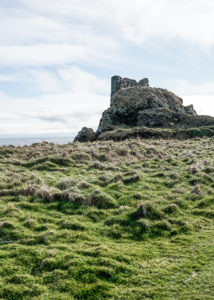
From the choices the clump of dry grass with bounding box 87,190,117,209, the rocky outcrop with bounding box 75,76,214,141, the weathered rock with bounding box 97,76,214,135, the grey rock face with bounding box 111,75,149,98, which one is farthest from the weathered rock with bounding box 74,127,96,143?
the grey rock face with bounding box 111,75,149,98

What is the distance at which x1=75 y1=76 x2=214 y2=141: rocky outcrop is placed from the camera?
69.7 m

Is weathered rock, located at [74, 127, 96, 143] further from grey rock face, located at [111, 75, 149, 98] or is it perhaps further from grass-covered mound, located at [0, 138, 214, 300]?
grey rock face, located at [111, 75, 149, 98]

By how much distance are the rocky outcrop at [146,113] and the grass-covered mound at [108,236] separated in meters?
45.4

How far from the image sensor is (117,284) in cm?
873

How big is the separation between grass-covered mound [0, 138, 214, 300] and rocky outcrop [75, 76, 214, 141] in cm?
4542

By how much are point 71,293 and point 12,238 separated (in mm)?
4338

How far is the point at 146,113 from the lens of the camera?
7356 cm

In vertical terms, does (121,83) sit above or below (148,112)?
above

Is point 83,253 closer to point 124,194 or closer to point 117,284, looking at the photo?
point 117,284

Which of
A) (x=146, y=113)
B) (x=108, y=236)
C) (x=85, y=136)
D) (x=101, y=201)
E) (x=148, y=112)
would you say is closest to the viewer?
(x=108, y=236)

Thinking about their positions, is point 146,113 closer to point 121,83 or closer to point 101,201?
point 121,83

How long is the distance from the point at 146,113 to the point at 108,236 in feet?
208

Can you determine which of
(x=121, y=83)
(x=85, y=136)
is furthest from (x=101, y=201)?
(x=121, y=83)

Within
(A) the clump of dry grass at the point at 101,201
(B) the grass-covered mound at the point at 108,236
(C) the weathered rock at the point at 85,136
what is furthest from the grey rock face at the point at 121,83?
(A) the clump of dry grass at the point at 101,201
